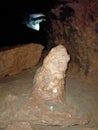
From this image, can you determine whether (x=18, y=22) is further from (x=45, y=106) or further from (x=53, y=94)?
(x=45, y=106)

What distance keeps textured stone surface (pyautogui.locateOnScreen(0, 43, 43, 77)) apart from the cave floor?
20 centimetres

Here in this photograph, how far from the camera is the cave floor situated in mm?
2976

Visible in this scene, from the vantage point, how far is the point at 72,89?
378 centimetres

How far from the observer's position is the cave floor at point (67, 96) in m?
2.98

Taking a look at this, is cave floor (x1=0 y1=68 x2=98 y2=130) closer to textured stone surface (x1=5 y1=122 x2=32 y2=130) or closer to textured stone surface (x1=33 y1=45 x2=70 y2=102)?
textured stone surface (x1=5 y1=122 x2=32 y2=130)

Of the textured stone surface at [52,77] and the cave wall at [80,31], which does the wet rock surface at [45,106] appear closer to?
the textured stone surface at [52,77]

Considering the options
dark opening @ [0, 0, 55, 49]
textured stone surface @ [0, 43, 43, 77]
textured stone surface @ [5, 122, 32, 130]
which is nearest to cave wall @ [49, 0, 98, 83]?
textured stone surface @ [0, 43, 43, 77]

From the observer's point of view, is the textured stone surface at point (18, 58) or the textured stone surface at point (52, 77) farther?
the textured stone surface at point (18, 58)

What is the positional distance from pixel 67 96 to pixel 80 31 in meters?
1.46

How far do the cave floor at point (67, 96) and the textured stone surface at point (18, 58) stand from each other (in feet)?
0.67

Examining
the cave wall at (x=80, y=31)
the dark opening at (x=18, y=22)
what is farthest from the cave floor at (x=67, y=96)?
the dark opening at (x=18, y=22)

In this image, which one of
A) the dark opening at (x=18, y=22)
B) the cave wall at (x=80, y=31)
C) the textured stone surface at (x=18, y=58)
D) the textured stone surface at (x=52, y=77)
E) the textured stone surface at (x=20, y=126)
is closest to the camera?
the textured stone surface at (x=20, y=126)

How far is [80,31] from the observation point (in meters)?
4.46

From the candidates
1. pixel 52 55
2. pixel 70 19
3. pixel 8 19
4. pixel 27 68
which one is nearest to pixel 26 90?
pixel 52 55
